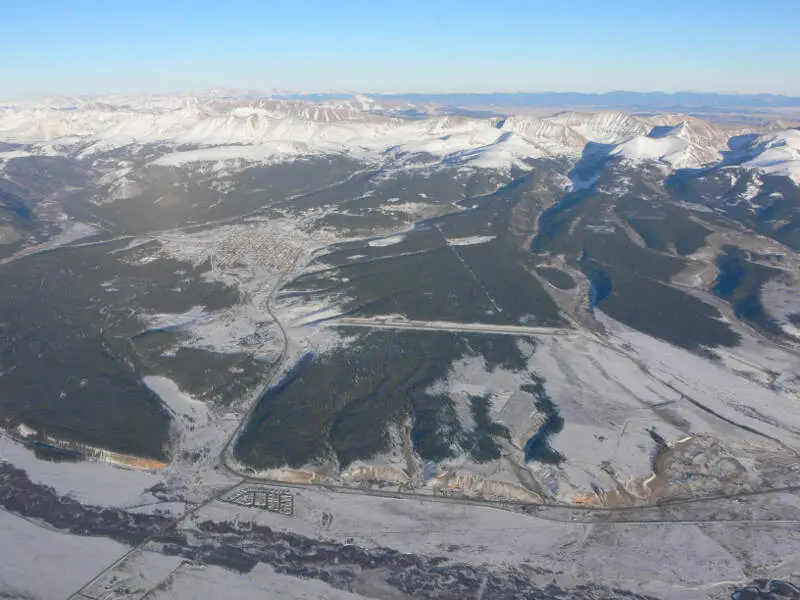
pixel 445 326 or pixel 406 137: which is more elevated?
pixel 406 137

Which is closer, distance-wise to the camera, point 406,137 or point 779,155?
point 779,155

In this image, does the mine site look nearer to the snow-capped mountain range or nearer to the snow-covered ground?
the snow-covered ground

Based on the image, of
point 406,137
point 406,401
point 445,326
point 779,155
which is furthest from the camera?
point 406,137

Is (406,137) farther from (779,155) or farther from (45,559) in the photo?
(45,559)

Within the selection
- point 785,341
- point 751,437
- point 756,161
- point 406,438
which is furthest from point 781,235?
point 406,438

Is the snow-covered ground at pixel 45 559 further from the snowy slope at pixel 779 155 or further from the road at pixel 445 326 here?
the snowy slope at pixel 779 155

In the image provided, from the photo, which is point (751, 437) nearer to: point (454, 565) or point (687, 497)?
point (687, 497)

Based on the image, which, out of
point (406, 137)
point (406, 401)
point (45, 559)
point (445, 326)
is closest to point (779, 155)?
point (406, 137)

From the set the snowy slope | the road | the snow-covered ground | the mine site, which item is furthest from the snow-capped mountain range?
the snow-covered ground

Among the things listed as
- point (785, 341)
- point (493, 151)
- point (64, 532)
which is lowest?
point (64, 532)
